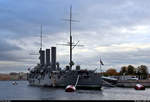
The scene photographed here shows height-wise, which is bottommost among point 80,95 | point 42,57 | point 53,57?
point 80,95

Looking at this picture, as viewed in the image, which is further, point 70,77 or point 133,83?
point 133,83

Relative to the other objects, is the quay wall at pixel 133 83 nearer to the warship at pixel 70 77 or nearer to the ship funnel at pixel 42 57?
the warship at pixel 70 77

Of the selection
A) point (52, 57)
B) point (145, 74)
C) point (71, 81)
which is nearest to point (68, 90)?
point (71, 81)

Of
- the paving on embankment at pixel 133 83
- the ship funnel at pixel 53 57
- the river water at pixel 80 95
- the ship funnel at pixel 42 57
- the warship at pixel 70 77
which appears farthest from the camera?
the ship funnel at pixel 42 57

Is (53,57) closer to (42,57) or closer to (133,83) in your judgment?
(42,57)

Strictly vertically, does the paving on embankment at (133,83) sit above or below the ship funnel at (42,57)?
below

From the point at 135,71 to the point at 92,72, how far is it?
9277cm

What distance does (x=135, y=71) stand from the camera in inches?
6678

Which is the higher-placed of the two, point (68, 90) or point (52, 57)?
point (52, 57)

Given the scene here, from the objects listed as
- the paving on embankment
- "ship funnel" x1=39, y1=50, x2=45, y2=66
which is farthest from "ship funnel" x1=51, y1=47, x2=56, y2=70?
the paving on embankment

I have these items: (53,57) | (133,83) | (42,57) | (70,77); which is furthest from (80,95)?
(42,57)

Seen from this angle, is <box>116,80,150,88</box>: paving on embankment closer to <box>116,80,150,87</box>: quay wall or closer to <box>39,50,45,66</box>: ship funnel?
<box>116,80,150,87</box>: quay wall

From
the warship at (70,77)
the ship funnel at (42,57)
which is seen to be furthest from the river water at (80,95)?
the ship funnel at (42,57)

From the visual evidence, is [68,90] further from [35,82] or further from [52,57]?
[35,82]
